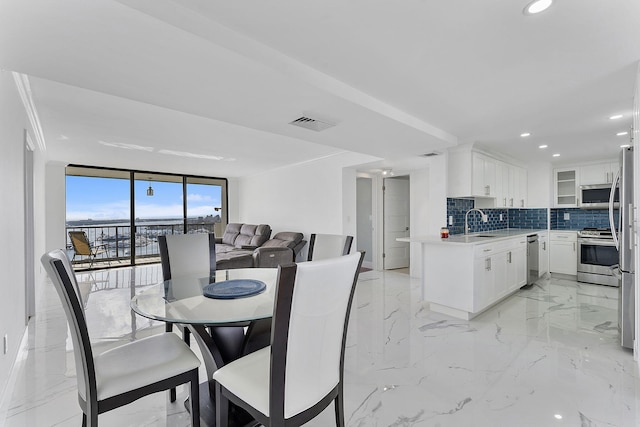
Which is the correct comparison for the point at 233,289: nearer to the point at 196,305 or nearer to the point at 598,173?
the point at 196,305

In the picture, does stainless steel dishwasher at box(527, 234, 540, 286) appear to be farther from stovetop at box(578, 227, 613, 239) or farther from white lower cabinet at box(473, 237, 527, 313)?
stovetop at box(578, 227, 613, 239)

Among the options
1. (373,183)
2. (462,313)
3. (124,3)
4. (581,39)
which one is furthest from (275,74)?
(373,183)

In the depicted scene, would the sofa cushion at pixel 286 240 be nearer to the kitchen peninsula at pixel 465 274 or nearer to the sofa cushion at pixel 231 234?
the sofa cushion at pixel 231 234

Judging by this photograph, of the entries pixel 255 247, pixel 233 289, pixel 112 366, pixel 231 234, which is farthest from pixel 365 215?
pixel 112 366

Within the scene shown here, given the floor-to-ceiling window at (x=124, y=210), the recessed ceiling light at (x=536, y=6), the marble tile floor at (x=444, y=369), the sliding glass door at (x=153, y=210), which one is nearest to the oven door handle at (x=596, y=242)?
the marble tile floor at (x=444, y=369)

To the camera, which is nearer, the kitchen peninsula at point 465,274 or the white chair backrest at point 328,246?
the white chair backrest at point 328,246

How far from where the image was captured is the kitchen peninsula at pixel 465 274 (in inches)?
136

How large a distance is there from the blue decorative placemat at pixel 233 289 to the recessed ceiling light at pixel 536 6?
7.07ft

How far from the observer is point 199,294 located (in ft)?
6.33

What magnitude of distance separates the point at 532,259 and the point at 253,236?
5.48m

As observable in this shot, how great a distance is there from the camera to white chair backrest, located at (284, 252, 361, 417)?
3.87 feet

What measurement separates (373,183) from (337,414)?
17.7ft

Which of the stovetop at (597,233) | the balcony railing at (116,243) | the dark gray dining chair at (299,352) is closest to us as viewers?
the dark gray dining chair at (299,352)

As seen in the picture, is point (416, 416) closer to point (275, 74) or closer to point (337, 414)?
point (337, 414)
